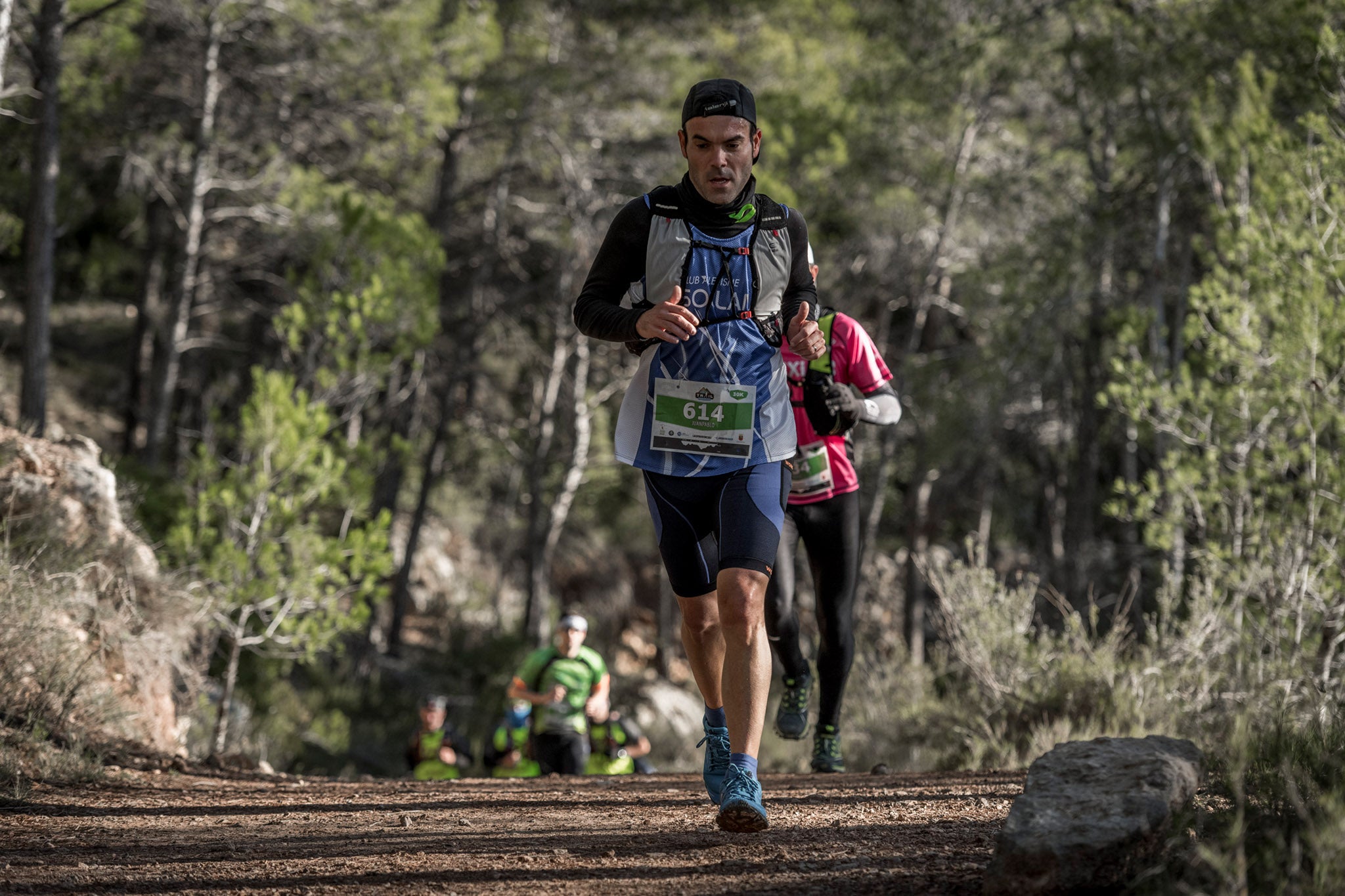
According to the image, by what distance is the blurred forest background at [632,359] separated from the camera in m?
7.03

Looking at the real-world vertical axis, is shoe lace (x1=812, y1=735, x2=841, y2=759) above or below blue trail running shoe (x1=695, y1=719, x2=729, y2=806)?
below

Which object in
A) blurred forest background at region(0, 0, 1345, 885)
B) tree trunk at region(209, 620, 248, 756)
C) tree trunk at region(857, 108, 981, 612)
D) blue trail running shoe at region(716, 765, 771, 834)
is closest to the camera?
blue trail running shoe at region(716, 765, 771, 834)

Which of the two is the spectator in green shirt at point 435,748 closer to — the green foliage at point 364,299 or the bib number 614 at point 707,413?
the green foliage at point 364,299

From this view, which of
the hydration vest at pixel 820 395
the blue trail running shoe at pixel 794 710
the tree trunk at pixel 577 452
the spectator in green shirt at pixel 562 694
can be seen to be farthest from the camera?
the tree trunk at pixel 577 452

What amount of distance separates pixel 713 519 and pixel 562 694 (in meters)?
5.15

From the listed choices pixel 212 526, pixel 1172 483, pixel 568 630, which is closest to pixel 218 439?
pixel 212 526

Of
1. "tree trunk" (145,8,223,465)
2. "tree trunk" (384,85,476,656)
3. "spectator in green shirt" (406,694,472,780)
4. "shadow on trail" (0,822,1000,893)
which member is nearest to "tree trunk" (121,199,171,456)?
"tree trunk" (145,8,223,465)

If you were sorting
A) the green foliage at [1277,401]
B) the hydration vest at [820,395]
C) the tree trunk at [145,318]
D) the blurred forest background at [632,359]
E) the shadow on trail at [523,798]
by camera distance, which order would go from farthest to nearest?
1. the tree trunk at [145,318]
2. the blurred forest background at [632,359]
3. the green foliage at [1277,401]
4. the hydration vest at [820,395]
5. the shadow on trail at [523,798]

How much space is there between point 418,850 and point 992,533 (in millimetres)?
24311

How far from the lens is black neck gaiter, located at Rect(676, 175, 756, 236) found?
339 cm

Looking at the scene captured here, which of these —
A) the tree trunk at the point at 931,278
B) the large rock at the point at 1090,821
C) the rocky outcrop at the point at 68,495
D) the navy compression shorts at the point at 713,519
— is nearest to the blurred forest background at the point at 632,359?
the tree trunk at the point at 931,278

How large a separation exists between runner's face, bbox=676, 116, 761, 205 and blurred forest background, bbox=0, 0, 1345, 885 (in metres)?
2.02

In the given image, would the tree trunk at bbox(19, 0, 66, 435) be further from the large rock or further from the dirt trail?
the large rock

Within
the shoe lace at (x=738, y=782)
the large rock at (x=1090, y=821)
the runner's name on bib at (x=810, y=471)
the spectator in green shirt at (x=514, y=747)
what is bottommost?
the spectator in green shirt at (x=514, y=747)
